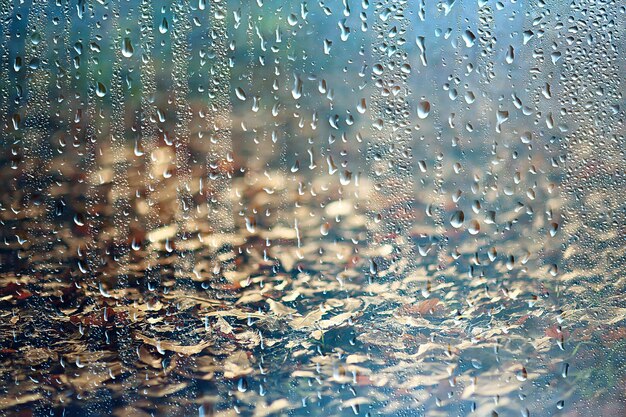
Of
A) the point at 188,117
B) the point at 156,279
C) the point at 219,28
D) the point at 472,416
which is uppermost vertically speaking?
the point at 219,28

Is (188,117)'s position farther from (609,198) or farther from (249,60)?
(609,198)

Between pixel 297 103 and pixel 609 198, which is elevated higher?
pixel 297 103

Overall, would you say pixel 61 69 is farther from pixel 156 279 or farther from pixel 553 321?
pixel 553 321

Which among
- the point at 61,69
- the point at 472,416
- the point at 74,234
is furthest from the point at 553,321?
the point at 61,69

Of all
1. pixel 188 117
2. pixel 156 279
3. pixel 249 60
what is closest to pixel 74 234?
pixel 156 279

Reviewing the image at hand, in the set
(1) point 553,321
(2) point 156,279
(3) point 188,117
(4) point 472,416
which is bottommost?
(4) point 472,416

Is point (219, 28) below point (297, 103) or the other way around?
the other way around
